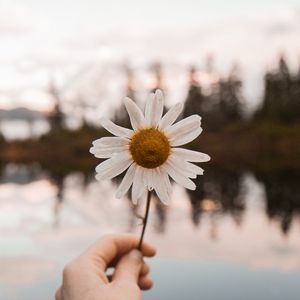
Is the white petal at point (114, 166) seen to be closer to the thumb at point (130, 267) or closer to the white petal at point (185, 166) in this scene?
the white petal at point (185, 166)

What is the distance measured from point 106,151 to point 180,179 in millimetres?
140

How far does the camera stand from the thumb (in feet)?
4.22

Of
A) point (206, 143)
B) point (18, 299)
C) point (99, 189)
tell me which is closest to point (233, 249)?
point (18, 299)

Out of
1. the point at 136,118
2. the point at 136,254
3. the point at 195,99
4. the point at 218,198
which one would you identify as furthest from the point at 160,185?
the point at 195,99

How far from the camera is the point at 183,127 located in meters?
0.93

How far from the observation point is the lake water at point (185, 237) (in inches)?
286

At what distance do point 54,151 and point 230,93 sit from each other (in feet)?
71.2

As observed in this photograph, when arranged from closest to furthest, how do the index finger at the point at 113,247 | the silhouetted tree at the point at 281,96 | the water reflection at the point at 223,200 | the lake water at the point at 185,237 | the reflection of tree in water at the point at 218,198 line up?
the index finger at the point at 113,247 → the lake water at the point at 185,237 → the water reflection at the point at 223,200 → the reflection of tree in water at the point at 218,198 → the silhouetted tree at the point at 281,96

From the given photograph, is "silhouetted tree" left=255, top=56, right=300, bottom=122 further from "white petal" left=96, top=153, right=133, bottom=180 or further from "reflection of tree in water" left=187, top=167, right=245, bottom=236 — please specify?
"white petal" left=96, top=153, right=133, bottom=180

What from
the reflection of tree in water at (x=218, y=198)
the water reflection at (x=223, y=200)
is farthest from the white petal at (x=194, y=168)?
the reflection of tree in water at (x=218, y=198)

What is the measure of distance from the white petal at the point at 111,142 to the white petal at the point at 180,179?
0.30ft

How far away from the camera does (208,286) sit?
7090 mm

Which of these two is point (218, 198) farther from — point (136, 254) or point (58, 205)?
point (136, 254)

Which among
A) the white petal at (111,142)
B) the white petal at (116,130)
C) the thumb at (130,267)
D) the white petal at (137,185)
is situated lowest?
the thumb at (130,267)
